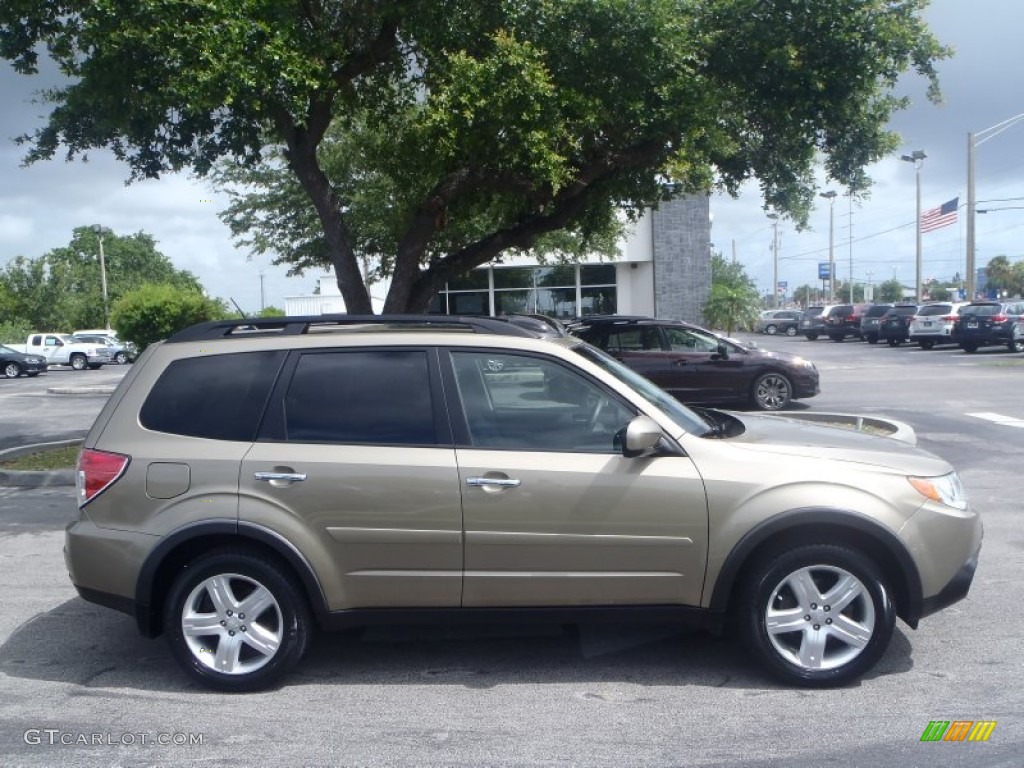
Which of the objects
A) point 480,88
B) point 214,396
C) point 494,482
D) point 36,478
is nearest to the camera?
point 494,482

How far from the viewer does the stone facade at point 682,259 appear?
116 ft

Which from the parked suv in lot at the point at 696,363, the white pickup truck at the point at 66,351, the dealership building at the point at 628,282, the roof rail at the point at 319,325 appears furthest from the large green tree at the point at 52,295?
the roof rail at the point at 319,325

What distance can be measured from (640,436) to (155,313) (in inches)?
918

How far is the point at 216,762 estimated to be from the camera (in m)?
4.25

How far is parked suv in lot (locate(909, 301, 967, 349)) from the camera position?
3428 cm

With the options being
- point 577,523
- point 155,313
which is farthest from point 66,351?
point 577,523

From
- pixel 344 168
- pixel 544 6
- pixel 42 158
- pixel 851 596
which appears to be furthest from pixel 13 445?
pixel 851 596

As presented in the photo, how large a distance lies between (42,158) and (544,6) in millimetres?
6481

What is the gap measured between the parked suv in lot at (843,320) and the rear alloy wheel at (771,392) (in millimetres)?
29758

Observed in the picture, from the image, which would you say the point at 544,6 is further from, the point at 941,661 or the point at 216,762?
the point at 216,762

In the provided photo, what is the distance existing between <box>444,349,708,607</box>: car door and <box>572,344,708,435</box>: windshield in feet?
1.40

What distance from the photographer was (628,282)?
36.6m

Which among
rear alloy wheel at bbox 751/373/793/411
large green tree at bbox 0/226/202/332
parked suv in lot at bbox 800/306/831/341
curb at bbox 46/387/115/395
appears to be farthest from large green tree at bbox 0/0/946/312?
large green tree at bbox 0/226/202/332

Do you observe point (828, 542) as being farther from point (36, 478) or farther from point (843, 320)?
point (843, 320)
